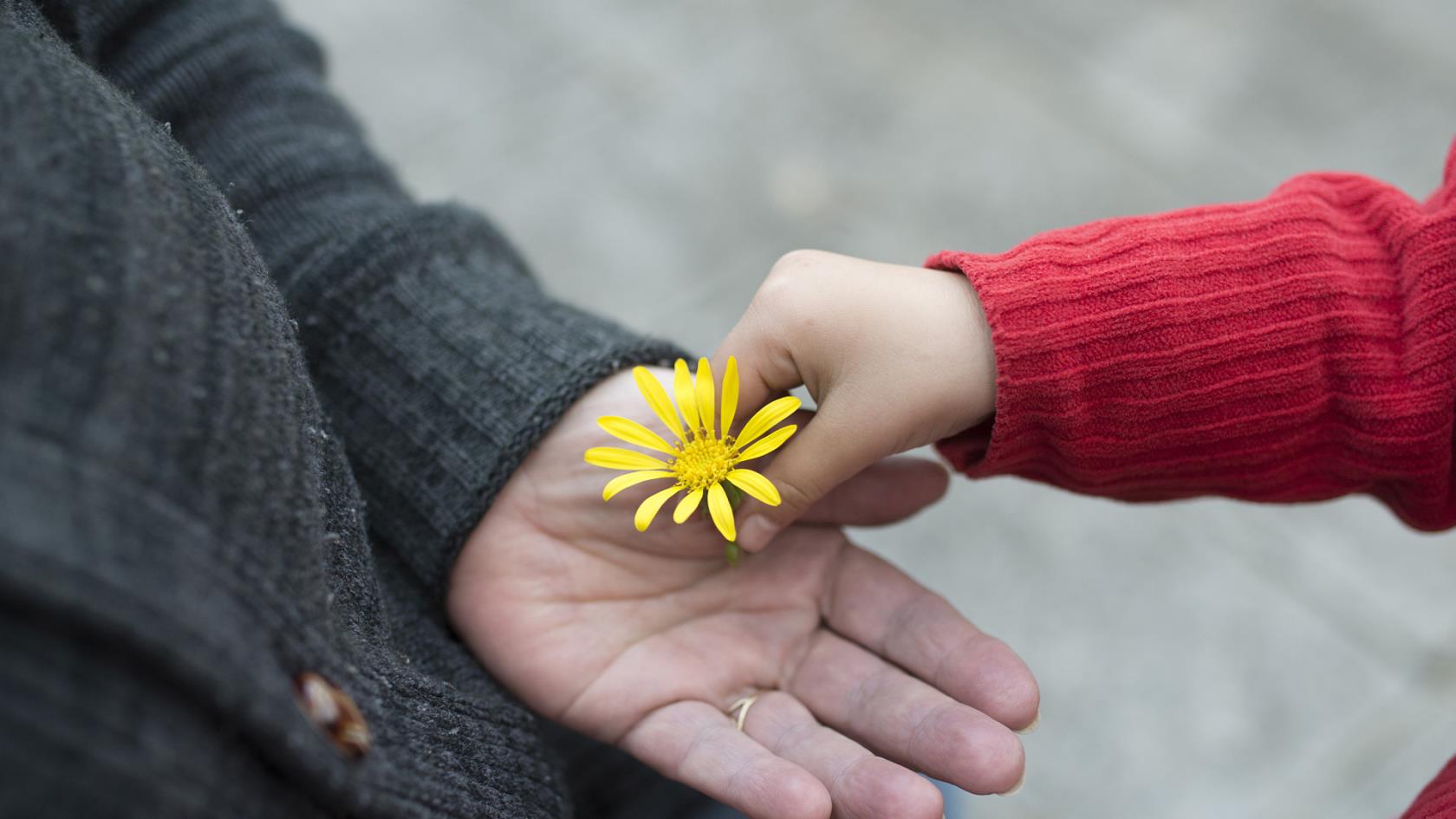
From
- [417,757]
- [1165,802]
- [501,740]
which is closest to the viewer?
[417,757]

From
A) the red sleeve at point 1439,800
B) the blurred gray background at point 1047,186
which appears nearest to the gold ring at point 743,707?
the red sleeve at point 1439,800

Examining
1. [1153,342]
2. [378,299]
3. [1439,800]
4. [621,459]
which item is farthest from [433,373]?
[1439,800]

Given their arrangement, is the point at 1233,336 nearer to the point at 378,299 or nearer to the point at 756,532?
the point at 756,532

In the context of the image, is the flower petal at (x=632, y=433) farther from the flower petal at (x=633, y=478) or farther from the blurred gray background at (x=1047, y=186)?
the blurred gray background at (x=1047, y=186)

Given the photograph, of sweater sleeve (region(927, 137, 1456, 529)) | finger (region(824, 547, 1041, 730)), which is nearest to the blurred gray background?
finger (region(824, 547, 1041, 730))

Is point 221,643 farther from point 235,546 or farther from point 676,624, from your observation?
point 676,624

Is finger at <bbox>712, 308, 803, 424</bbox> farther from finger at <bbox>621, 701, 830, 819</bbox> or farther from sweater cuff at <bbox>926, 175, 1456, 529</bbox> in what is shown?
finger at <bbox>621, 701, 830, 819</bbox>

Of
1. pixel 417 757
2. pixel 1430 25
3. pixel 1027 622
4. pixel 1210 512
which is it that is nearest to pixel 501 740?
pixel 417 757
